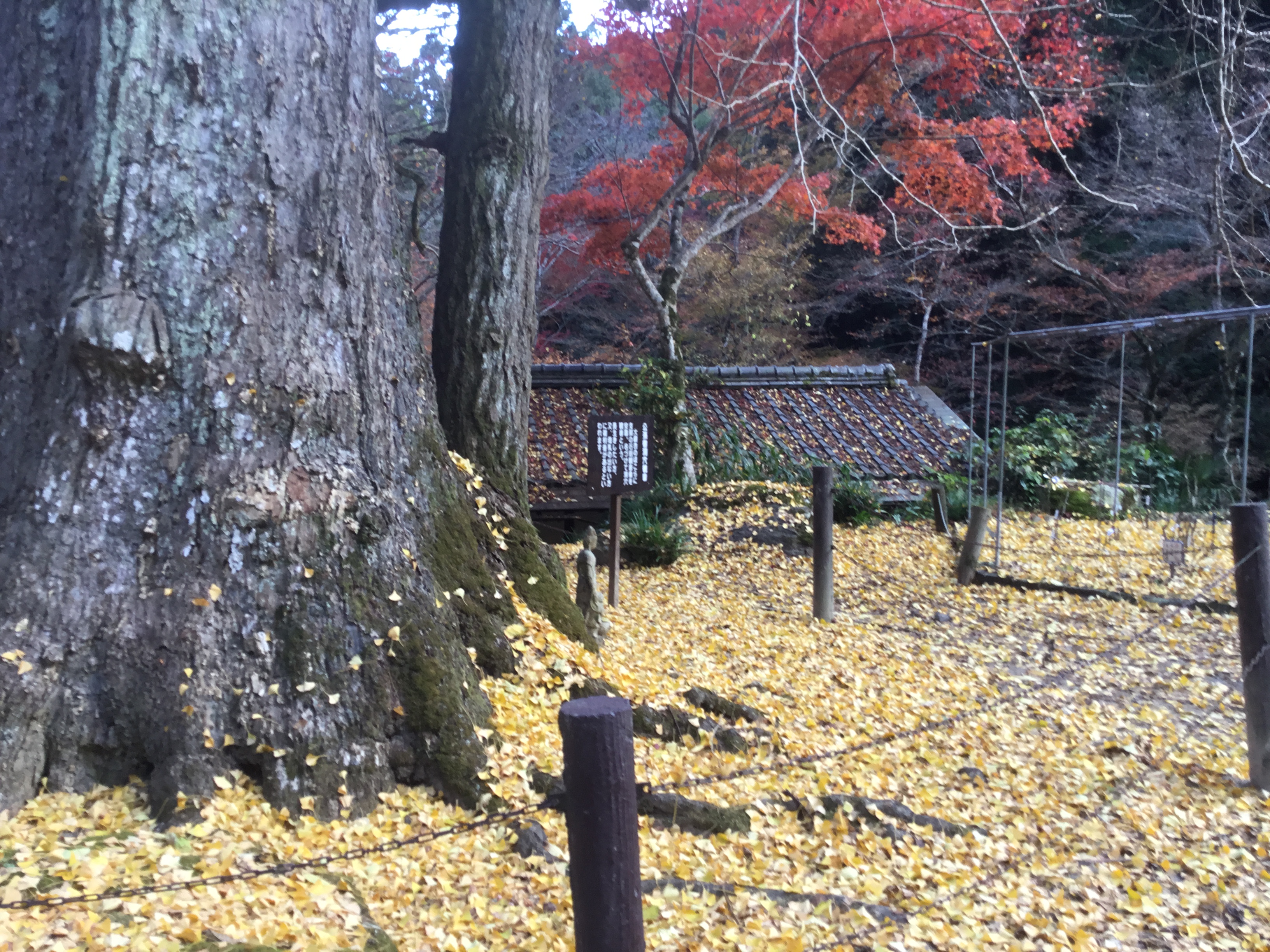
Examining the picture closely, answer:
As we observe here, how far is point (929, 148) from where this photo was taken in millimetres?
11297

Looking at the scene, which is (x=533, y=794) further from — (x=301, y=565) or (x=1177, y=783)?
(x=1177, y=783)

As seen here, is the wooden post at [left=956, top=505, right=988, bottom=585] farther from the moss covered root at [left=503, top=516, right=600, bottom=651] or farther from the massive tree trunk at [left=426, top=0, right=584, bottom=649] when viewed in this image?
the moss covered root at [left=503, top=516, right=600, bottom=651]

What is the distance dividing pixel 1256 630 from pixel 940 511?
576cm

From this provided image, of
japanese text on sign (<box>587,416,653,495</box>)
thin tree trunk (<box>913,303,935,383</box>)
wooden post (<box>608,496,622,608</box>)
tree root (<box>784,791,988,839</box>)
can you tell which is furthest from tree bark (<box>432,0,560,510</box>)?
thin tree trunk (<box>913,303,935,383</box>)

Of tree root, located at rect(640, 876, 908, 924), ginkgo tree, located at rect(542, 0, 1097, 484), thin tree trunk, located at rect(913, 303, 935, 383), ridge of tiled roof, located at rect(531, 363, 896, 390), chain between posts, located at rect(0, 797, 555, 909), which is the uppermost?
ginkgo tree, located at rect(542, 0, 1097, 484)

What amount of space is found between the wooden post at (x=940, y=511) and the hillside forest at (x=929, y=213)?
2751 millimetres

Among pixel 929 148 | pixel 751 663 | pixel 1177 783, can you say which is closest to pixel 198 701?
pixel 751 663

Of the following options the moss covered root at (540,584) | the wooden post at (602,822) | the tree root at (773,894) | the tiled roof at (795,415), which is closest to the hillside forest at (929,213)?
the tiled roof at (795,415)

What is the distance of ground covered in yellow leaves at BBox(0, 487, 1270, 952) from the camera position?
2.40 metres

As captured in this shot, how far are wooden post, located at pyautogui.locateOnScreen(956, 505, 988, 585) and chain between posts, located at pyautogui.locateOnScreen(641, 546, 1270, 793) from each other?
→ 144cm

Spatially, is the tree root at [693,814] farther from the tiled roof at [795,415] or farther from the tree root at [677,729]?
the tiled roof at [795,415]

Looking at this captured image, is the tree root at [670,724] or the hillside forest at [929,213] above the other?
the hillside forest at [929,213]

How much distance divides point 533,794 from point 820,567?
388 centimetres

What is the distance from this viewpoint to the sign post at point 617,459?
20.8 ft
